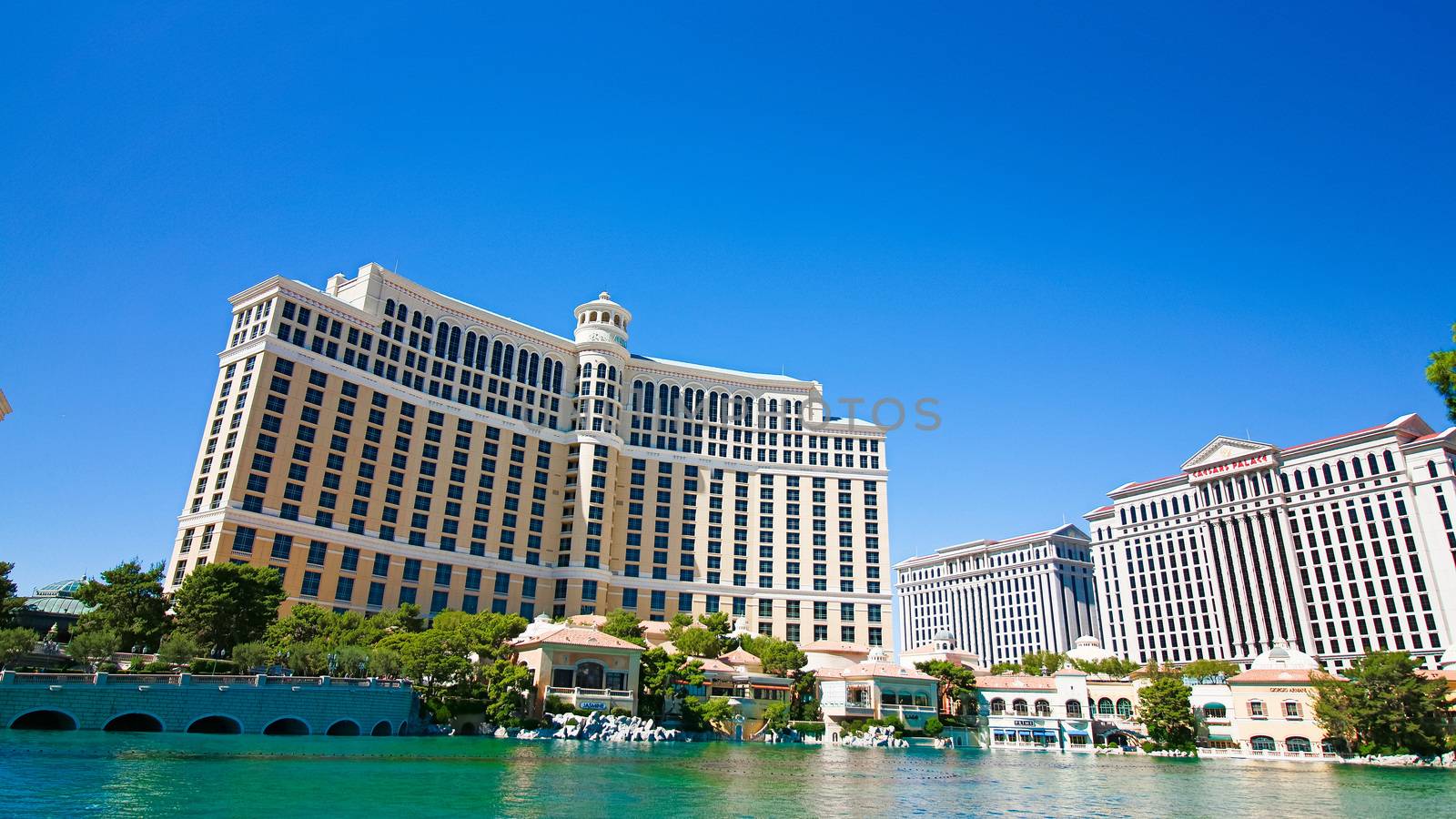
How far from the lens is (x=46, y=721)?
4672cm

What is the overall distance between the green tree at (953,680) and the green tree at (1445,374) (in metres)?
65.2

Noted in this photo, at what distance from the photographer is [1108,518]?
147125 mm

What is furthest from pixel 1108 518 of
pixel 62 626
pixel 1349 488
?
pixel 62 626

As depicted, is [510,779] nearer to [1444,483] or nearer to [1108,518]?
[1444,483]

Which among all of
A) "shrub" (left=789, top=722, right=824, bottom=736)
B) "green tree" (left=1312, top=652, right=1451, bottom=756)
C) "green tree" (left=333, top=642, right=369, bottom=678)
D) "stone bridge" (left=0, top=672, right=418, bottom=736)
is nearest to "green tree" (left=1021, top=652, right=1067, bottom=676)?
"shrub" (left=789, top=722, right=824, bottom=736)

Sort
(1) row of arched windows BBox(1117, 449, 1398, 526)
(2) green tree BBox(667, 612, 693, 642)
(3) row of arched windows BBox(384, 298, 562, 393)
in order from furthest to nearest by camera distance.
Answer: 1. (1) row of arched windows BBox(1117, 449, 1398, 526)
2. (3) row of arched windows BBox(384, 298, 562, 393)
3. (2) green tree BBox(667, 612, 693, 642)

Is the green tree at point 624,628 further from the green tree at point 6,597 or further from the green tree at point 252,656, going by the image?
the green tree at point 6,597

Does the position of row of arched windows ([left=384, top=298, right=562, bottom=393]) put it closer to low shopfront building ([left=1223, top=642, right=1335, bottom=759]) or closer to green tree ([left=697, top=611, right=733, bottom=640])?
green tree ([left=697, top=611, right=733, bottom=640])

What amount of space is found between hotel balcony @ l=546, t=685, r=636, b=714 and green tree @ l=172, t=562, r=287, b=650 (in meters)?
22.6

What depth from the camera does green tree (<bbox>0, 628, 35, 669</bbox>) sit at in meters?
54.4

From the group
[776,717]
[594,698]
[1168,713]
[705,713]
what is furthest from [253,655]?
[1168,713]

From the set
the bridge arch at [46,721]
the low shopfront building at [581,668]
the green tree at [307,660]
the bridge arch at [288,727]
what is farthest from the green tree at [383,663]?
the bridge arch at [46,721]

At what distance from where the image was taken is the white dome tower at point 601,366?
11019 centimetres

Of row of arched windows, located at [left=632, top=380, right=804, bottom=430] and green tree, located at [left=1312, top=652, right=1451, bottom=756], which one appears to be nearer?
green tree, located at [left=1312, top=652, right=1451, bottom=756]
